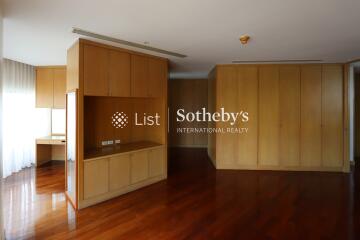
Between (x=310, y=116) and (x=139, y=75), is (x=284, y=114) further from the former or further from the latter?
(x=139, y=75)

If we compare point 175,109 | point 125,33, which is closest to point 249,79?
point 125,33

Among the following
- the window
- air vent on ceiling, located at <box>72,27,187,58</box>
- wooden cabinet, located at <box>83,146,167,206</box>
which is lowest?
wooden cabinet, located at <box>83,146,167,206</box>

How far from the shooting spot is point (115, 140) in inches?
174

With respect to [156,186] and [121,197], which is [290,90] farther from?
[121,197]

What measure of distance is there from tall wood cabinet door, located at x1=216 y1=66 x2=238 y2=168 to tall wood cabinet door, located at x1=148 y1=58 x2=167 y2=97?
5.08ft

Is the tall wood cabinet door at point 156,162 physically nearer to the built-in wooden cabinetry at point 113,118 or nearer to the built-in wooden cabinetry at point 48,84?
the built-in wooden cabinetry at point 113,118

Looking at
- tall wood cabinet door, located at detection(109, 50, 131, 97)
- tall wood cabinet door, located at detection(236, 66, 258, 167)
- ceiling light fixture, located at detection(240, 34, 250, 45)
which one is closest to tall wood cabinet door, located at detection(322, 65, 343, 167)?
tall wood cabinet door, located at detection(236, 66, 258, 167)

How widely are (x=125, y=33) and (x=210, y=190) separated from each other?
3048 millimetres

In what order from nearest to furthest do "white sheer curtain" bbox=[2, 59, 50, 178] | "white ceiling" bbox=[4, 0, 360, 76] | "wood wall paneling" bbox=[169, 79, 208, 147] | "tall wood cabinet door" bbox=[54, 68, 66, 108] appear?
"white ceiling" bbox=[4, 0, 360, 76], "white sheer curtain" bbox=[2, 59, 50, 178], "tall wood cabinet door" bbox=[54, 68, 66, 108], "wood wall paneling" bbox=[169, 79, 208, 147]

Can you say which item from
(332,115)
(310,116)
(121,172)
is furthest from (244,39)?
(332,115)

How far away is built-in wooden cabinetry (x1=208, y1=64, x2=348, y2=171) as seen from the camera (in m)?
5.09

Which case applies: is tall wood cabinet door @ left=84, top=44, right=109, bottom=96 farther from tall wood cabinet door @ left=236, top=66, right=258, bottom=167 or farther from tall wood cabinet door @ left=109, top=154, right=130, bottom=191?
tall wood cabinet door @ left=236, top=66, right=258, bottom=167

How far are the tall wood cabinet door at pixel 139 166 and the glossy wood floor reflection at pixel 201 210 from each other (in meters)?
0.25

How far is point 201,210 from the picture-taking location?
3172 millimetres
